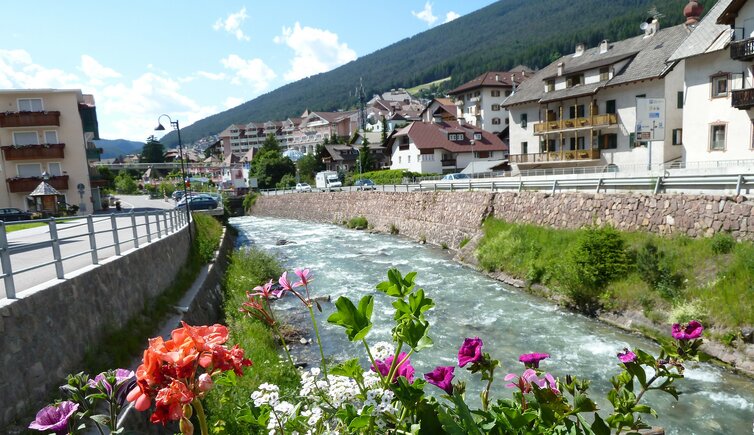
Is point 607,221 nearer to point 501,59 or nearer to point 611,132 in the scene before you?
point 611,132

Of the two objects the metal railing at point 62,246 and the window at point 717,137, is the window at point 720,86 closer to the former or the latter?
the window at point 717,137

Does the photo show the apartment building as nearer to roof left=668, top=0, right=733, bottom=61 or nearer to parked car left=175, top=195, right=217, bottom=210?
parked car left=175, top=195, right=217, bottom=210

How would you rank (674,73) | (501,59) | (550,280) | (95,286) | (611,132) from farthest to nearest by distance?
(501,59), (611,132), (674,73), (550,280), (95,286)

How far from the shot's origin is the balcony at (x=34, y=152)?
3691 centimetres

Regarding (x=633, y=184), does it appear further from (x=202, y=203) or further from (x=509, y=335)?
(x=202, y=203)

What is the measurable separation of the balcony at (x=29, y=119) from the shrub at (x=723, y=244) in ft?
145

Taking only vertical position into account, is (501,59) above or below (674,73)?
above

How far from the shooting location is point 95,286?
8164 mm

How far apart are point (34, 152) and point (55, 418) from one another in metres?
44.4

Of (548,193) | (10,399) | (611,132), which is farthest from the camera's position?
(611,132)

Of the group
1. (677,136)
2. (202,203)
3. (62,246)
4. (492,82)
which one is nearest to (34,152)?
(202,203)

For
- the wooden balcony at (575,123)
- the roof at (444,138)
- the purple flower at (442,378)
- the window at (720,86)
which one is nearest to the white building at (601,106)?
the wooden balcony at (575,123)

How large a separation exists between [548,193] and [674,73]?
60.7 feet

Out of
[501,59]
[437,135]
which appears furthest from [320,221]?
[501,59]
